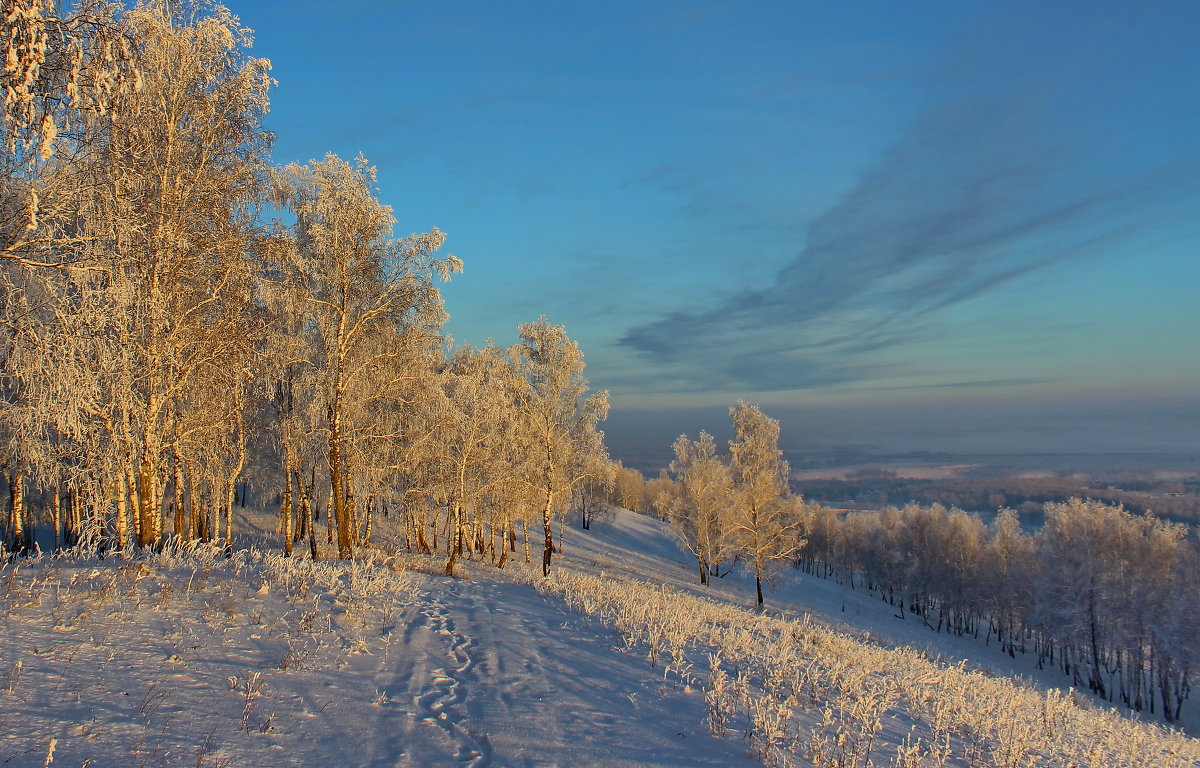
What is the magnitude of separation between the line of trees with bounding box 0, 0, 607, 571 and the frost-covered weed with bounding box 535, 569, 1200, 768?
8418 mm

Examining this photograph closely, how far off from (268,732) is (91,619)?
3598 mm

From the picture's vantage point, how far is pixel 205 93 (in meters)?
11.2

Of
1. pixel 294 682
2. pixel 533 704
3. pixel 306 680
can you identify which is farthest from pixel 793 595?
pixel 294 682

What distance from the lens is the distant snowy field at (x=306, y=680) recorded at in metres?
4.31

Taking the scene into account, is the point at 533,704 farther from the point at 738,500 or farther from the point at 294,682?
the point at 738,500

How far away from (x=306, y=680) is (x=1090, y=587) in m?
44.4

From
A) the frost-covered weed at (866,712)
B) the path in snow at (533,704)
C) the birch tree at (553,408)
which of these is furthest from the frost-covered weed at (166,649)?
the birch tree at (553,408)

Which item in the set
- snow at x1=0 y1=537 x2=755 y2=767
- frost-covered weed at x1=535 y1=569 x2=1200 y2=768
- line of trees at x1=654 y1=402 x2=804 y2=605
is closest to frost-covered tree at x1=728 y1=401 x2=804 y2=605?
line of trees at x1=654 y1=402 x2=804 y2=605

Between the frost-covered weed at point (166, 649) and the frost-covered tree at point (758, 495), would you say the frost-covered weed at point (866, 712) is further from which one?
the frost-covered tree at point (758, 495)

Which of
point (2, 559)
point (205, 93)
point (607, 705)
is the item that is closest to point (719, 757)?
point (607, 705)

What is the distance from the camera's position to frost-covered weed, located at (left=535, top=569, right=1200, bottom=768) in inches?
207

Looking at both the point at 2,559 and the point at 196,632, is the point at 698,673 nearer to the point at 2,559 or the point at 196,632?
the point at 196,632

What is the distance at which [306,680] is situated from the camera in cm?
572

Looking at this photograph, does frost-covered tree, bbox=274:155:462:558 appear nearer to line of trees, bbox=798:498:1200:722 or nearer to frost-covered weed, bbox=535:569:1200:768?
frost-covered weed, bbox=535:569:1200:768
